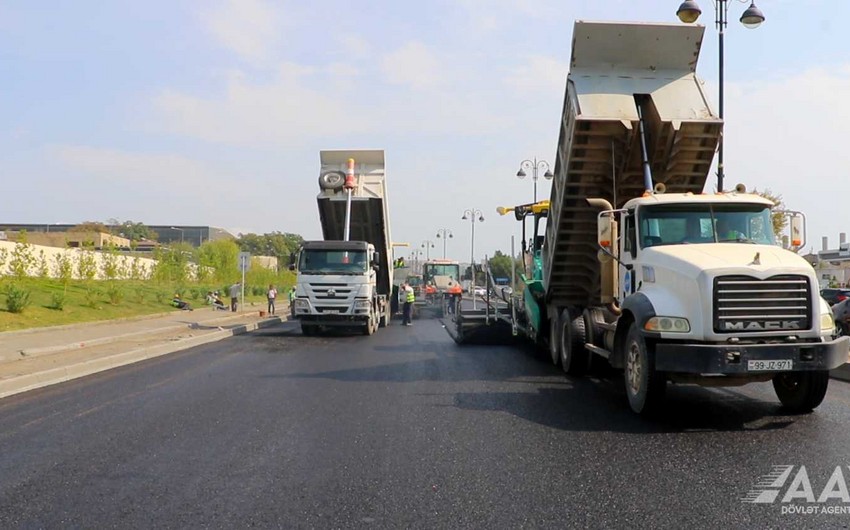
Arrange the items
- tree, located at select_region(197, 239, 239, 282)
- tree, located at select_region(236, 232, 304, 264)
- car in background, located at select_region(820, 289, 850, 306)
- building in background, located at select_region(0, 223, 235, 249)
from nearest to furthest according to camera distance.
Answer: car in background, located at select_region(820, 289, 850, 306), tree, located at select_region(197, 239, 239, 282), building in background, located at select_region(0, 223, 235, 249), tree, located at select_region(236, 232, 304, 264)

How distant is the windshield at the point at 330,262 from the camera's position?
69.1 feet

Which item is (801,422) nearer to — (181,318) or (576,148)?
(576,148)

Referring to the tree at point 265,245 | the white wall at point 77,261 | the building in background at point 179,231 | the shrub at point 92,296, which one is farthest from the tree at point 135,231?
the shrub at point 92,296

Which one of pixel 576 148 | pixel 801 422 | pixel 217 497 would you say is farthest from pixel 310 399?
pixel 801 422

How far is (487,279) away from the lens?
16.0 m

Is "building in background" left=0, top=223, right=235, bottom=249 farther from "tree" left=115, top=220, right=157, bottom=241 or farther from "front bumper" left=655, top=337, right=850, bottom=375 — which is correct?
"front bumper" left=655, top=337, right=850, bottom=375

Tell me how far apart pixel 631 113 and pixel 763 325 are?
12.4 feet

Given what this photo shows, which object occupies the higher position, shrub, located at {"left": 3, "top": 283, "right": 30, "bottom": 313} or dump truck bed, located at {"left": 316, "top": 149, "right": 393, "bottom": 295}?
dump truck bed, located at {"left": 316, "top": 149, "right": 393, "bottom": 295}

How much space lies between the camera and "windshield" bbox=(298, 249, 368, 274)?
21047 mm

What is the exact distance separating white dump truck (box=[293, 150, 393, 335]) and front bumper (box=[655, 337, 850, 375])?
46.0ft

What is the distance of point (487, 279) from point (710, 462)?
32.7ft

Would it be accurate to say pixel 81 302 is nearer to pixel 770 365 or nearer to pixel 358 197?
pixel 358 197

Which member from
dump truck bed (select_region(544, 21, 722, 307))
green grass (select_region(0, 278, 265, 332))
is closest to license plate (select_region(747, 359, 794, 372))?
dump truck bed (select_region(544, 21, 722, 307))

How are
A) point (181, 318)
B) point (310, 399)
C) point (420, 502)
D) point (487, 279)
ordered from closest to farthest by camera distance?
point (420, 502) < point (310, 399) < point (487, 279) < point (181, 318)
